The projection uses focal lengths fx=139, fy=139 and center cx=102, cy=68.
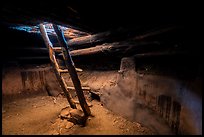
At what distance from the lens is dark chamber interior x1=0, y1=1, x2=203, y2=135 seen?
2.13 m

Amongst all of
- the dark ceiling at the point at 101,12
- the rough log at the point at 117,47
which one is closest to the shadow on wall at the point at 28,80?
the rough log at the point at 117,47

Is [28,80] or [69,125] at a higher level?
[28,80]

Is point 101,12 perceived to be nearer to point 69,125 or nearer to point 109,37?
point 109,37

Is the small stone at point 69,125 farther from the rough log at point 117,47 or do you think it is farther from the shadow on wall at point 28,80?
the shadow on wall at point 28,80

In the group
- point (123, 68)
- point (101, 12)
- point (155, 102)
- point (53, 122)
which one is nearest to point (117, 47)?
point (123, 68)

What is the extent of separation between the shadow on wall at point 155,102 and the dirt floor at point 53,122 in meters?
0.23

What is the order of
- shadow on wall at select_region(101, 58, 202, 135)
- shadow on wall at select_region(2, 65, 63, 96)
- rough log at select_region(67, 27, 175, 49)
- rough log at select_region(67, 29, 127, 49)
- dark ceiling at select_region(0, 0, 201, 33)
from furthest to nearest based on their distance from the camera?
shadow on wall at select_region(2, 65, 63, 96), rough log at select_region(67, 29, 127, 49), rough log at select_region(67, 27, 175, 49), shadow on wall at select_region(101, 58, 202, 135), dark ceiling at select_region(0, 0, 201, 33)

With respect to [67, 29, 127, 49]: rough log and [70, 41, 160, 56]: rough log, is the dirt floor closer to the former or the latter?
[70, 41, 160, 56]: rough log

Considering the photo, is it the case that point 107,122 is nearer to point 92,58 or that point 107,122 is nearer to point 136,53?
point 136,53

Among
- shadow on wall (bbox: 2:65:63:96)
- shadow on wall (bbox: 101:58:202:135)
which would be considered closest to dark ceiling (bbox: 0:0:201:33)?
shadow on wall (bbox: 101:58:202:135)

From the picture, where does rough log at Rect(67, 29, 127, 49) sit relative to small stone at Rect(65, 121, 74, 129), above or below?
above

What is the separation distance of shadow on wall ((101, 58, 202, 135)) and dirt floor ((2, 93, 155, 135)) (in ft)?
0.75

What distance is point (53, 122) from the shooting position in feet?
10.1

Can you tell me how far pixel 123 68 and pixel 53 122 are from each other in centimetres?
201
